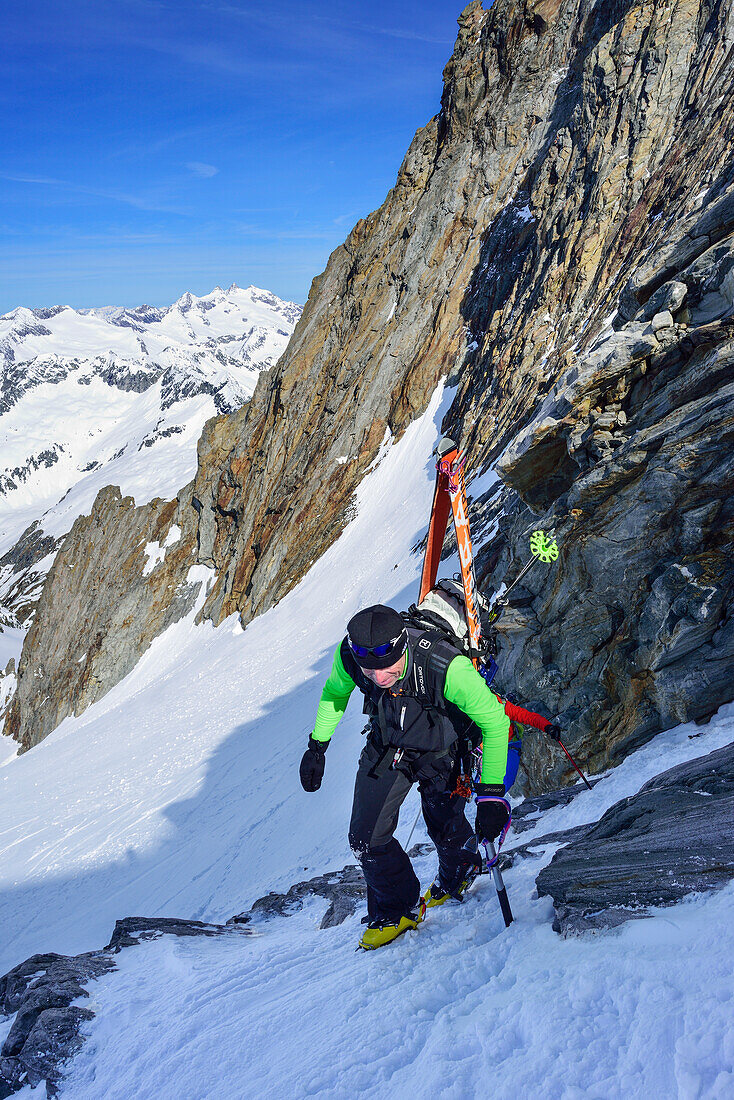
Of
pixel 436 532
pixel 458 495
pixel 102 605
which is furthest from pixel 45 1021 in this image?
pixel 102 605

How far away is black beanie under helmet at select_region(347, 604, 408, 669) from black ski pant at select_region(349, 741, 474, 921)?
0.89 metres

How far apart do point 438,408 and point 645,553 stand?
29.0 meters

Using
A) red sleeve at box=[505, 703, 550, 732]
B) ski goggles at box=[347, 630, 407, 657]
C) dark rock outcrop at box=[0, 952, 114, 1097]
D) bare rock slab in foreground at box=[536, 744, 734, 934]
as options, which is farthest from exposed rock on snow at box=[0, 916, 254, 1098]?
red sleeve at box=[505, 703, 550, 732]

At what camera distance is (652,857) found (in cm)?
362

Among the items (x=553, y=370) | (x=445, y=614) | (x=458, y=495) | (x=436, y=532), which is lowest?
(x=445, y=614)

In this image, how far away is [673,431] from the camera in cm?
745

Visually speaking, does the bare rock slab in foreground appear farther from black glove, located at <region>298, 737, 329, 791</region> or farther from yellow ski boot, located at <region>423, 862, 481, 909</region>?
black glove, located at <region>298, 737, 329, 791</region>

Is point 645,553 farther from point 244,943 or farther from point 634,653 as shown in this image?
point 244,943

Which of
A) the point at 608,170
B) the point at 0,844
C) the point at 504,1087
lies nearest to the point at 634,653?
the point at 504,1087

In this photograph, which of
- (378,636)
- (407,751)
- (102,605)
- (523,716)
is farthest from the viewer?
(102,605)

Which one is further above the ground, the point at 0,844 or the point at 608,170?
the point at 608,170

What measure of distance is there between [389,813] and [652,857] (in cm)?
202

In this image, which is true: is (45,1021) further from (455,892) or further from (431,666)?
(431,666)

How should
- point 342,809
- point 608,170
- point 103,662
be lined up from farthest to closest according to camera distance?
point 103,662, point 608,170, point 342,809
